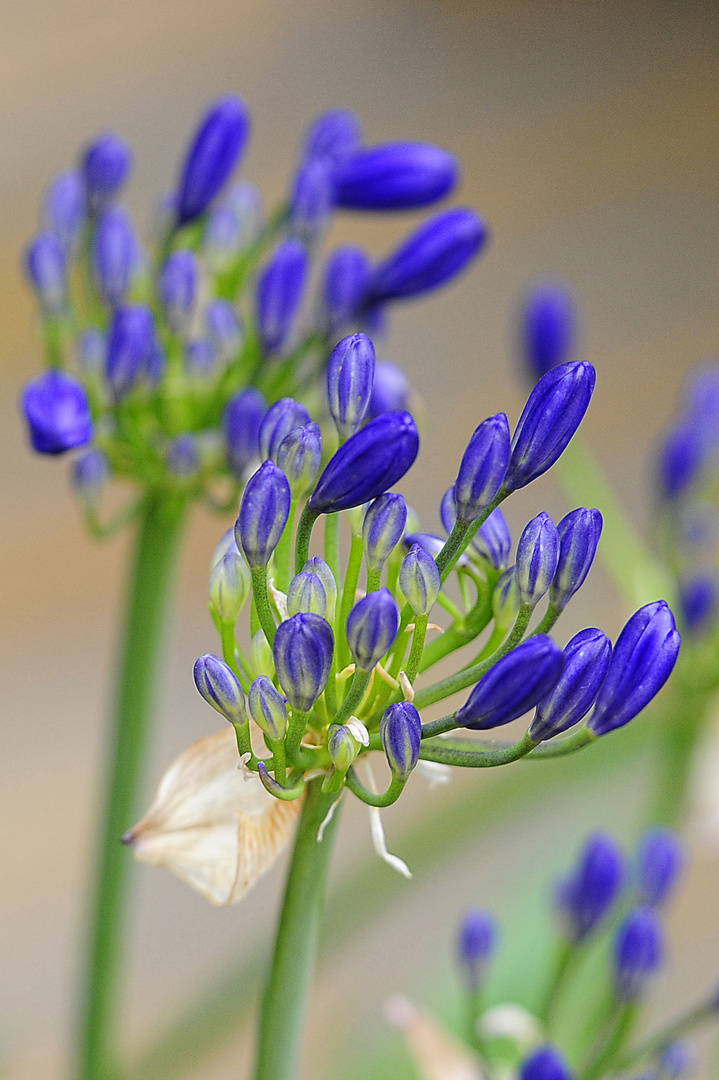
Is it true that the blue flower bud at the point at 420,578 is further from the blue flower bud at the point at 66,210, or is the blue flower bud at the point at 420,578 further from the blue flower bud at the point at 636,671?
the blue flower bud at the point at 66,210

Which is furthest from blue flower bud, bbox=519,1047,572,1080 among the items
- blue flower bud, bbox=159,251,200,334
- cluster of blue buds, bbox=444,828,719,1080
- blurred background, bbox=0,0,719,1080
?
blurred background, bbox=0,0,719,1080

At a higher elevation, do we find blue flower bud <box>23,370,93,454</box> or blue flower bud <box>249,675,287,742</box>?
blue flower bud <box>23,370,93,454</box>

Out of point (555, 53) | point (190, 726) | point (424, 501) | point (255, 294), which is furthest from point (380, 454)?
point (555, 53)

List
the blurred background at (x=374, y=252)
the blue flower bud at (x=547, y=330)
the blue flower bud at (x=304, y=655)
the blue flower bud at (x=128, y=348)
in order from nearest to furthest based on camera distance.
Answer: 1. the blue flower bud at (x=304, y=655)
2. the blue flower bud at (x=128, y=348)
3. the blue flower bud at (x=547, y=330)
4. the blurred background at (x=374, y=252)

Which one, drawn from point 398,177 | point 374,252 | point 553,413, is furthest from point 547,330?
point 374,252

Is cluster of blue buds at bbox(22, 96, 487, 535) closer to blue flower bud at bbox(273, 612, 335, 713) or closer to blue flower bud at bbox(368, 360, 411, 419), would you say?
blue flower bud at bbox(368, 360, 411, 419)

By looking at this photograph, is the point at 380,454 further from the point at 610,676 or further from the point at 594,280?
the point at 594,280

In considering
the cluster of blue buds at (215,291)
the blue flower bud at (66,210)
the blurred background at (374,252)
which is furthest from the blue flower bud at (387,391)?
the blurred background at (374,252)
